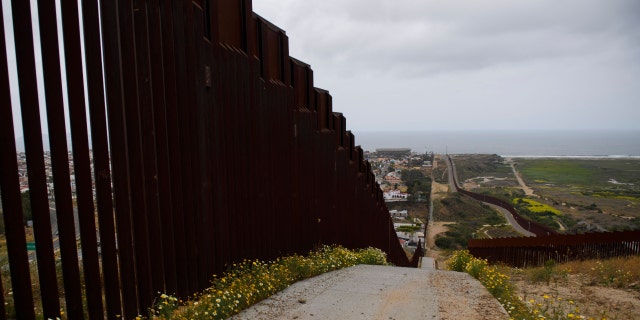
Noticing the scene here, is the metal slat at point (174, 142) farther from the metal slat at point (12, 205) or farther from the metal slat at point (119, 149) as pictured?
the metal slat at point (12, 205)

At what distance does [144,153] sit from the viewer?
3691 millimetres

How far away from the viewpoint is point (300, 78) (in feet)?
25.4

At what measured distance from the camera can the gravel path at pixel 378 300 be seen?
438 centimetres

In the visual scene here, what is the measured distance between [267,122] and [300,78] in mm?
2016

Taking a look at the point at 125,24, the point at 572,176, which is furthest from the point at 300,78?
the point at 572,176

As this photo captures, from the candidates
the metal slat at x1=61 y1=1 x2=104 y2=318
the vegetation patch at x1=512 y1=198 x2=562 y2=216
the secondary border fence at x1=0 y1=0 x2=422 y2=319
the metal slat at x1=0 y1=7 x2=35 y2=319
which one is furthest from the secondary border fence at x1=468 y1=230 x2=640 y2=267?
the vegetation patch at x1=512 y1=198 x2=562 y2=216

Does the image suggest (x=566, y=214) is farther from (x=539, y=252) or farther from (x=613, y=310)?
(x=613, y=310)

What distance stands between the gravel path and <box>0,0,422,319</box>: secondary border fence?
0.92 meters

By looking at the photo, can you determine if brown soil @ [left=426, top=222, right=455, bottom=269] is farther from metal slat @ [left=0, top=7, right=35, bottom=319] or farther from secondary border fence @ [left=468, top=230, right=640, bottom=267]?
metal slat @ [left=0, top=7, right=35, bottom=319]

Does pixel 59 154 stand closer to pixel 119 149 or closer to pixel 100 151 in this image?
pixel 100 151

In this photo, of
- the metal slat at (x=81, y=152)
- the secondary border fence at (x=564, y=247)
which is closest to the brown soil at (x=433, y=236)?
the secondary border fence at (x=564, y=247)

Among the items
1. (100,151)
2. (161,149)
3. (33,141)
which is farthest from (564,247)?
(33,141)

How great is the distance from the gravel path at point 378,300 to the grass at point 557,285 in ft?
0.81

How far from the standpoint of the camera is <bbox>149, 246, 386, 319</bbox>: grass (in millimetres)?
3811
